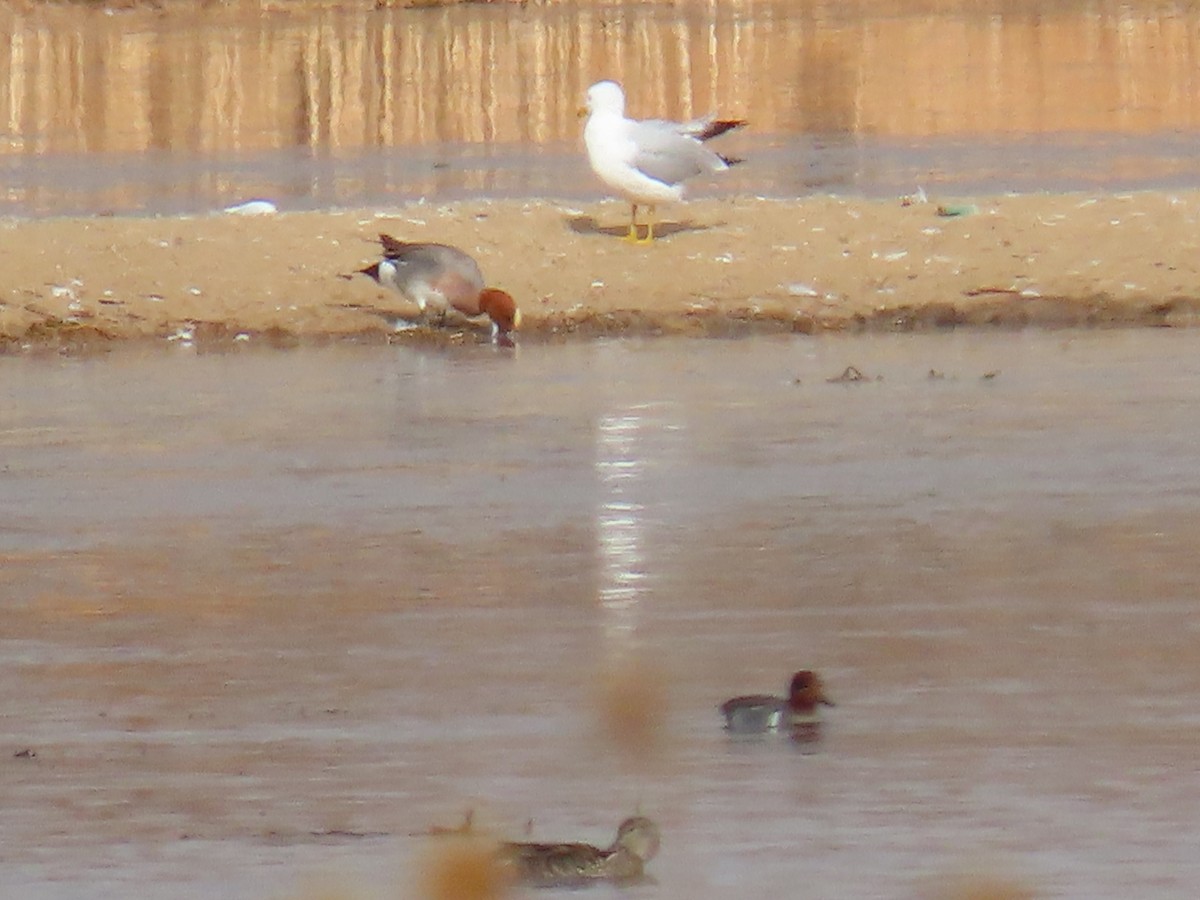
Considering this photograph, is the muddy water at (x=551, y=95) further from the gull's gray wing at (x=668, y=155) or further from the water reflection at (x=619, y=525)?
the water reflection at (x=619, y=525)

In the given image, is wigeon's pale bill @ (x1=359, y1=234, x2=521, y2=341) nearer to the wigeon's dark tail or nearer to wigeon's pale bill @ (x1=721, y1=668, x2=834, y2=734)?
the wigeon's dark tail

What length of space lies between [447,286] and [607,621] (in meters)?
7.53

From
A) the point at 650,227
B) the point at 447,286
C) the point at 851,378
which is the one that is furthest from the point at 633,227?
the point at 851,378

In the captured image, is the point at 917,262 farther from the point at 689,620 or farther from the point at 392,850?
the point at 392,850

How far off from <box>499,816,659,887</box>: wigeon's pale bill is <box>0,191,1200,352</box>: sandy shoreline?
405 inches

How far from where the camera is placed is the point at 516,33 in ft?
130

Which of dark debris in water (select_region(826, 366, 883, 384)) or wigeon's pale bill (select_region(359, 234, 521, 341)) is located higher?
wigeon's pale bill (select_region(359, 234, 521, 341))

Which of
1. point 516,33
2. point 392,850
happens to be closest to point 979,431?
point 392,850

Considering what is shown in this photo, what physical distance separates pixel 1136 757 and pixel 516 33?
1317 inches

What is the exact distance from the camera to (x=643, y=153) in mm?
17891

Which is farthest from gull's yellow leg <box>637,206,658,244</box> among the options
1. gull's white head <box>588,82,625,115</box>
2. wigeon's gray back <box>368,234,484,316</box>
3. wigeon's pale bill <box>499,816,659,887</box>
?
wigeon's pale bill <box>499,816,659,887</box>

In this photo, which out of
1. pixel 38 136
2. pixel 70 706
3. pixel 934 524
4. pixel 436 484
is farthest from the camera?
pixel 38 136

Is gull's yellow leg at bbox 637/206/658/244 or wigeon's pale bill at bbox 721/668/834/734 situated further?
gull's yellow leg at bbox 637/206/658/244

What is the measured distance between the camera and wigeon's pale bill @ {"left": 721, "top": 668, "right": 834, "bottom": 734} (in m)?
7.26
